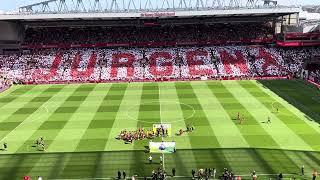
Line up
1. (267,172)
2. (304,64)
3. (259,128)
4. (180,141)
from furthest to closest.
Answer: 1. (304,64)
2. (259,128)
3. (180,141)
4. (267,172)

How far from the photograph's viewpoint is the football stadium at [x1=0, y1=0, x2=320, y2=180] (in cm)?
3709

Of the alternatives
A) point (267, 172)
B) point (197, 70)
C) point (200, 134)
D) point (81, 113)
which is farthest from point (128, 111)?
point (197, 70)

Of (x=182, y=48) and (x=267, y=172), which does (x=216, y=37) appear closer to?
(x=182, y=48)

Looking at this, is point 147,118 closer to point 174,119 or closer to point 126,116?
point 126,116

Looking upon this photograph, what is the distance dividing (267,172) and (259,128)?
11891 mm

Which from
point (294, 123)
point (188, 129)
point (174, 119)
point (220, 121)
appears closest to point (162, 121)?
point (174, 119)

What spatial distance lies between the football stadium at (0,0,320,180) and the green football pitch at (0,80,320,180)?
0.50ft

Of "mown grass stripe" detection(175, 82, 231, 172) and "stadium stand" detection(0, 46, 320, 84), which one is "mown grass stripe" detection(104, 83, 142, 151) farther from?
"stadium stand" detection(0, 46, 320, 84)

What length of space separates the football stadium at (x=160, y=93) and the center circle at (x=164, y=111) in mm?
260

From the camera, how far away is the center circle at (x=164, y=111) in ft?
164

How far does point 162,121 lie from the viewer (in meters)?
49.2

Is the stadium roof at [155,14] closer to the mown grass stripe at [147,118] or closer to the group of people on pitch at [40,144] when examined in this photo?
the mown grass stripe at [147,118]

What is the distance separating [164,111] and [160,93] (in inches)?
499

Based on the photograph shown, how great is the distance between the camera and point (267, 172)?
34438 millimetres
